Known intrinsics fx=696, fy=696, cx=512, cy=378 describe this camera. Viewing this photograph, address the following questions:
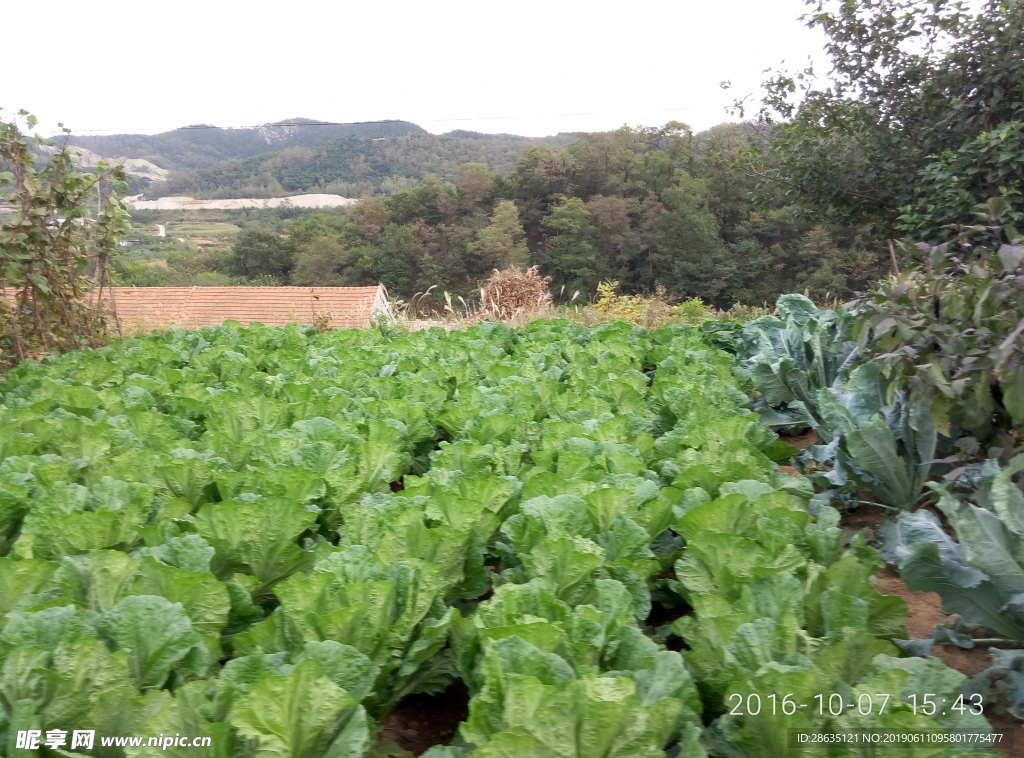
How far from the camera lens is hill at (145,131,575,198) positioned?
2725 centimetres

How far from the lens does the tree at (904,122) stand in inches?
273

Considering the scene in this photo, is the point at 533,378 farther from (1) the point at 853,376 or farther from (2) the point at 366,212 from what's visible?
(2) the point at 366,212

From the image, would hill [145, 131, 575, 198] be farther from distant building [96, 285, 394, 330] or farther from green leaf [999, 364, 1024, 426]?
green leaf [999, 364, 1024, 426]

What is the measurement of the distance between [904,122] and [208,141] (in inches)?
757

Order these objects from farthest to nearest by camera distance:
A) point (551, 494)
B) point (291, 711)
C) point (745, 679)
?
point (551, 494) < point (745, 679) < point (291, 711)

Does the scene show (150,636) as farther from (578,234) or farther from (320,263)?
(578,234)

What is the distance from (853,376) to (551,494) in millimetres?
1624

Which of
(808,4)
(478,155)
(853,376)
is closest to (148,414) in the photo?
(853,376)

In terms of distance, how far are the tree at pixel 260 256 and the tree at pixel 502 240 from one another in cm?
876

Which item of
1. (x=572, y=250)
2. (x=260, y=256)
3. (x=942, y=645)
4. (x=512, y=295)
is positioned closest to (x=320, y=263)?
(x=260, y=256)

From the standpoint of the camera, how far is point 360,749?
1.22 m

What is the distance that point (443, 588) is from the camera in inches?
64.9

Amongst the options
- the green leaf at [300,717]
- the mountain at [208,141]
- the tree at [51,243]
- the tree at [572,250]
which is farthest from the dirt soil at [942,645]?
the tree at [572,250]

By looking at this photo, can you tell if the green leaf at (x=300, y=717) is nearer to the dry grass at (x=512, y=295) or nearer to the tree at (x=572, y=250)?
the dry grass at (x=512, y=295)
